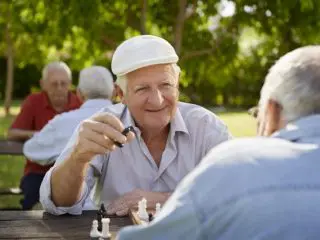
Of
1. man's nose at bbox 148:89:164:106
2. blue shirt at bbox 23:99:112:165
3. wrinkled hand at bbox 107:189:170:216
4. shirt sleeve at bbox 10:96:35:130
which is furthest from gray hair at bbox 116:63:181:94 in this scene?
shirt sleeve at bbox 10:96:35:130

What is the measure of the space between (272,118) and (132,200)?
1.25 metres

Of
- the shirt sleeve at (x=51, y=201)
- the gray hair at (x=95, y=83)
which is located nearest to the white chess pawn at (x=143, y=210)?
the shirt sleeve at (x=51, y=201)

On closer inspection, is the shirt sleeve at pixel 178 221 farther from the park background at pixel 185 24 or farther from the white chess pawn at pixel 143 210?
the park background at pixel 185 24

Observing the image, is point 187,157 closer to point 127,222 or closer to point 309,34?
point 127,222

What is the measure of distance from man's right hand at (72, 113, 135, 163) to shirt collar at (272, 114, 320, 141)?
0.78 m

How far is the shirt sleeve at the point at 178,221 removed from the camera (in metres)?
1.47

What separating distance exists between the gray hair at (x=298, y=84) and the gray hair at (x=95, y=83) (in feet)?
11.6

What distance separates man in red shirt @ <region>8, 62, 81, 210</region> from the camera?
Answer: 593cm

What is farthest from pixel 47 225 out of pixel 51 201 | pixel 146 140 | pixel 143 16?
pixel 143 16

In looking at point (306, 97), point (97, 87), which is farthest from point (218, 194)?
point (97, 87)

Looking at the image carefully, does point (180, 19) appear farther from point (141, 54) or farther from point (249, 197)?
point (249, 197)

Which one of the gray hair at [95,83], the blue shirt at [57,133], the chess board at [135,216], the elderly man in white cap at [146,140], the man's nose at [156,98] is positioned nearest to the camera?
the chess board at [135,216]

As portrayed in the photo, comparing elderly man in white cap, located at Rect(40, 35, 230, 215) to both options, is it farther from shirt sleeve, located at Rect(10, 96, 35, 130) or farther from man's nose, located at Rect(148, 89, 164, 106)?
shirt sleeve, located at Rect(10, 96, 35, 130)

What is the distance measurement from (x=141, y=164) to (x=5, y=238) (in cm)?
82
